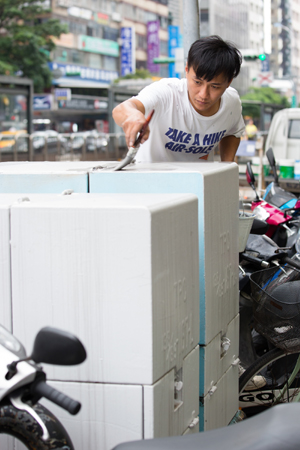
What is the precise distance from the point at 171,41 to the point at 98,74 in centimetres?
1110

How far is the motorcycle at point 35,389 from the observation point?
1.26 meters

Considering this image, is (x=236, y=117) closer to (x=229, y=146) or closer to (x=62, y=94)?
(x=229, y=146)

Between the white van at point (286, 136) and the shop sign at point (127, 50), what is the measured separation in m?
43.4

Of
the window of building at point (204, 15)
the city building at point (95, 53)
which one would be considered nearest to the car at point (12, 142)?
the city building at point (95, 53)

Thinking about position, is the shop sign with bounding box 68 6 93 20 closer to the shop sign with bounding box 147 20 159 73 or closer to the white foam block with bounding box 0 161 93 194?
the shop sign with bounding box 147 20 159 73

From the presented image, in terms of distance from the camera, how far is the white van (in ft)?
42.5

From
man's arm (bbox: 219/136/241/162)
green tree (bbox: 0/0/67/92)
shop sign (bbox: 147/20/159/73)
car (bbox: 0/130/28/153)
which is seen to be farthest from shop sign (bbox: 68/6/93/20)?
man's arm (bbox: 219/136/241/162)

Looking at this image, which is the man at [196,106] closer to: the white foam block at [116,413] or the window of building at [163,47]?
the white foam block at [116,413]

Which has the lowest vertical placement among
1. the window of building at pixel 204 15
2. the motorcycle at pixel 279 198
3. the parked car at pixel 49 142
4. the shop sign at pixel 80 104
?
the motorcycle at pixel 279 198

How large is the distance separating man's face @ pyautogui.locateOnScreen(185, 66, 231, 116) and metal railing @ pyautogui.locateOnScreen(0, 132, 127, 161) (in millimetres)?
17691

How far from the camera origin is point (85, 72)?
50.6 meters

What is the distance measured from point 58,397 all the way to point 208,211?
40.5 inches

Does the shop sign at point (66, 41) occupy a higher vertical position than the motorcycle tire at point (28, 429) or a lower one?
higher

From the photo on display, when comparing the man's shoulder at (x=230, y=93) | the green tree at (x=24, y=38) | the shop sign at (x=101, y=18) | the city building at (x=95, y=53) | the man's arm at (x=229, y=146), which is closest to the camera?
the man's shoulder at (x=230, y=93)
